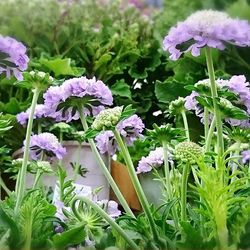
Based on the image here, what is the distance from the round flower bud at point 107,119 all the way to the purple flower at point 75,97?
0.05 metres

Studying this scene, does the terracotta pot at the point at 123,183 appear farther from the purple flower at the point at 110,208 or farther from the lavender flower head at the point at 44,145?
the purple flower at the point at 110,208

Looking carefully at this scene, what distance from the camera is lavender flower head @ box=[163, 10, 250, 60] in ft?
1.61

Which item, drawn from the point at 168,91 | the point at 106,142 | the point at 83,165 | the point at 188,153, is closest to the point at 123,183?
the point at 83,165

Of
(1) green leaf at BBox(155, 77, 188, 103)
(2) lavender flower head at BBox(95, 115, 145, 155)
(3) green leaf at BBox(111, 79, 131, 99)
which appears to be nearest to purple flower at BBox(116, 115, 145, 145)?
(2) lavender flower head at BBox(95, 115, 145, 155)

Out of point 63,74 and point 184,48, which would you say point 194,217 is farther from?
point 63,74

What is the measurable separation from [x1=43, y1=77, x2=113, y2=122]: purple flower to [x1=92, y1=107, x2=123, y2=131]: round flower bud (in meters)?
0.05

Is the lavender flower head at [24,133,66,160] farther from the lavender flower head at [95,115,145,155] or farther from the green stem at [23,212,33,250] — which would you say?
the green stem at [23,212,33,250]

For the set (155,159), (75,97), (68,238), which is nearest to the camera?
(68,238)

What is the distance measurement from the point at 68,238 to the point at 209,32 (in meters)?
0.20

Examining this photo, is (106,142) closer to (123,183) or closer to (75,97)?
(75,97)

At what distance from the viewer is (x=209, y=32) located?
1.61ft

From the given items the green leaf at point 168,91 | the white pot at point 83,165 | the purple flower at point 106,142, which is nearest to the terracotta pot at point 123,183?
the white pot at point 83,165

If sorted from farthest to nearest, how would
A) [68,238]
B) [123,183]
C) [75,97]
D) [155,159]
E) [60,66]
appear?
[60,66] → [123,183] → [155,159] → [75,97] → [68,238]

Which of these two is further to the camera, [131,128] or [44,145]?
[44,145]
